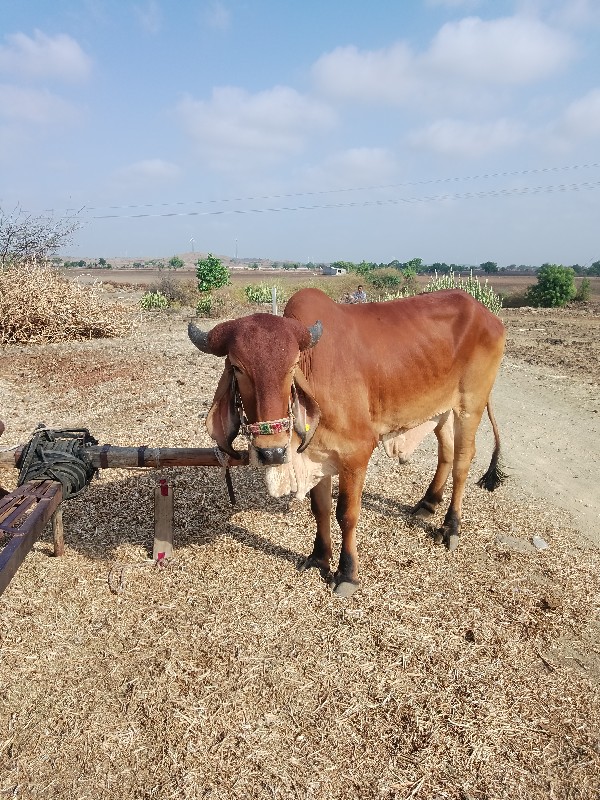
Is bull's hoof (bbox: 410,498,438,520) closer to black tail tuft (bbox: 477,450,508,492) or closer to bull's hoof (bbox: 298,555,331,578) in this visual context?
black tail tuft (bbox: 477,450,508,492)

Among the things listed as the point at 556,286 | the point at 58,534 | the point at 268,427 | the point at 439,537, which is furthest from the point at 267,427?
the point at 556,286

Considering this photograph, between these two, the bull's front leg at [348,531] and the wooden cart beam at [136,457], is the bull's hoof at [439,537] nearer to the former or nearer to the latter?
the bull's front leg at [348,531]

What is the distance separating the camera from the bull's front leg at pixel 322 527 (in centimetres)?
388

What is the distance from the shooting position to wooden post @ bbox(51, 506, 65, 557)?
12.7 ft

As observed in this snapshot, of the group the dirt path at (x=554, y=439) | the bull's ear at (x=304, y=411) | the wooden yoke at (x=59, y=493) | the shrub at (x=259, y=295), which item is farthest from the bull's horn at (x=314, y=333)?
the shrub at (x=259, y=295)

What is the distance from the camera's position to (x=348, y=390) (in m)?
3.44

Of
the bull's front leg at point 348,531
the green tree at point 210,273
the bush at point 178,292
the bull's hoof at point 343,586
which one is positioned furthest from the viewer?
the bush at point 178,292

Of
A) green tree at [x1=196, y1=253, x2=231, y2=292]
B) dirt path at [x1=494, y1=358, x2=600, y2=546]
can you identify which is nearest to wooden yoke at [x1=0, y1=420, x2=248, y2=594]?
dirt path at [x1=494, y1=358, x2=600, y2=546]

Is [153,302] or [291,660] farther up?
[291,660]

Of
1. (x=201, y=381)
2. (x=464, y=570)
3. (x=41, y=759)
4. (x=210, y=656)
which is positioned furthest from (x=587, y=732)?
(x=201, y=381)

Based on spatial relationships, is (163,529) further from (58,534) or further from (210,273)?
(210,273)

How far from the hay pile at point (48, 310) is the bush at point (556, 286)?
21.5 metres

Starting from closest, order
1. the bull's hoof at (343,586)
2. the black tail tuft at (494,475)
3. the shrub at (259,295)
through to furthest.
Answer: the bull's hoof at (343,586)
the black tail tuft at (494,475)
the shrub at (259,295)

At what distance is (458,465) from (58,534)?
3146 mm
